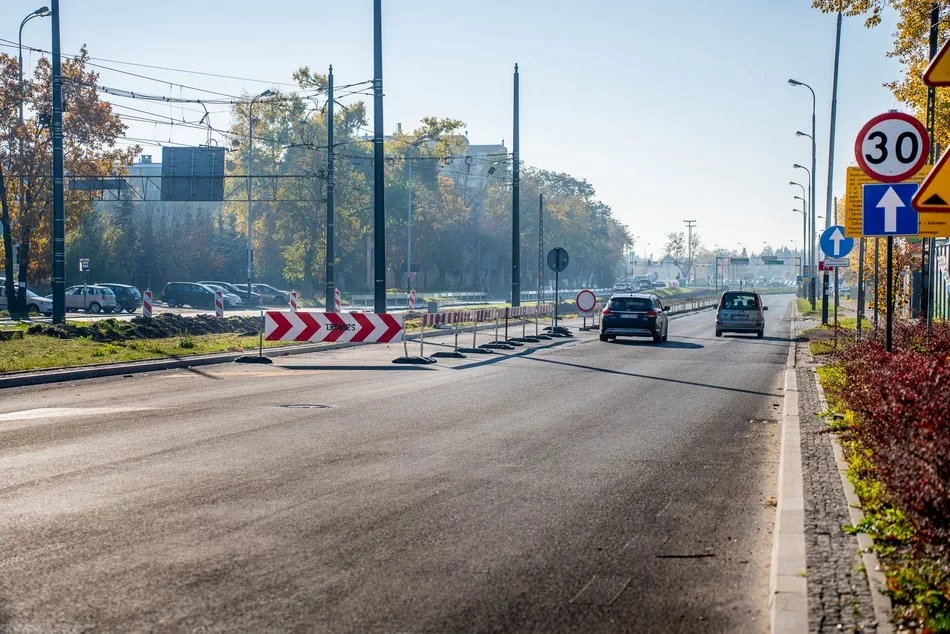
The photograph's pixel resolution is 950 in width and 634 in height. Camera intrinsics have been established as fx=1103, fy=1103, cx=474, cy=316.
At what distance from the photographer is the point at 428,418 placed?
1367cm

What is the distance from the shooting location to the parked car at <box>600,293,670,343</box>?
33188 millimetres

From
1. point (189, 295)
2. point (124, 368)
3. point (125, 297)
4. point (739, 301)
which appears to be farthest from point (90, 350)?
point (189, 295)

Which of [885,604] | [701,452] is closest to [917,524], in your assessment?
[885,604]

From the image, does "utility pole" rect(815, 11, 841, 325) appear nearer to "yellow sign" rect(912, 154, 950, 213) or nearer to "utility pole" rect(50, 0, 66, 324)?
"utility pole" rect(50, 0, 66, 324)

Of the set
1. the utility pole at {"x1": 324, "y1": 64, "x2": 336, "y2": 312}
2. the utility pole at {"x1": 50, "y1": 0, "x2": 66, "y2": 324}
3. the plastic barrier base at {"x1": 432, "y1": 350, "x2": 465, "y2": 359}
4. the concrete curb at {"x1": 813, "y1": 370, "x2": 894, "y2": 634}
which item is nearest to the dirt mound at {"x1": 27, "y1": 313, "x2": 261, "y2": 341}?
the utility pole at {"x1": 50, "y1": 0, "x2": 66, "y2": 324}

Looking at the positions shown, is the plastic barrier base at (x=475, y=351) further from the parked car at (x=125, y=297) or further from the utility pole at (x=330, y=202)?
the parked car at (x=125, y=297)

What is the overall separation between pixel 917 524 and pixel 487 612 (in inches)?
84.0

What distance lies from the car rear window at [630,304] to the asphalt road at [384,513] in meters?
17.3

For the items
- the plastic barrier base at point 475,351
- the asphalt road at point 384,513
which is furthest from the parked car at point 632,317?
the asphalt road at point 384,513

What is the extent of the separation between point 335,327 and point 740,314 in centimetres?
1875

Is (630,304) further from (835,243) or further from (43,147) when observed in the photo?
(43,147)

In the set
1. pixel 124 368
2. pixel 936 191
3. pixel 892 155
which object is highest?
pixel 892 155

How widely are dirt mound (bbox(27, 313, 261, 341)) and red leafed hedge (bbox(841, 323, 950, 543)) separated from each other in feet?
74.1

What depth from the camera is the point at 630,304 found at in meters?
33.5
